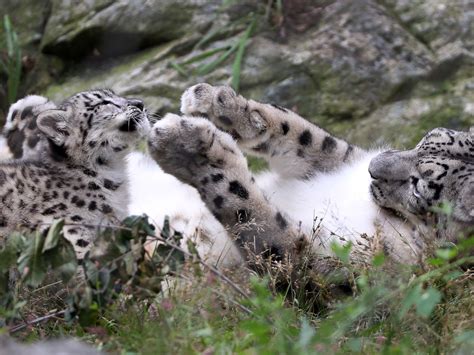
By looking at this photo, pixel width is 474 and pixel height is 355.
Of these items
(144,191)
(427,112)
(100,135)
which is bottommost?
(427,112)

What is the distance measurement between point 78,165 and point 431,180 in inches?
66.6

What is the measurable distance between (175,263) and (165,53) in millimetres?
3874

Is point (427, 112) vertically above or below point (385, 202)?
below

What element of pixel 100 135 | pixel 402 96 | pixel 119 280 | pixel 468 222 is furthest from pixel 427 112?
pixel 119 280

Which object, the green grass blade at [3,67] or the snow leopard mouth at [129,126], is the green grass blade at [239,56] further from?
the snow leopard mouth at [129,126]

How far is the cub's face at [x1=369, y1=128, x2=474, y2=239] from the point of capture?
4117mm

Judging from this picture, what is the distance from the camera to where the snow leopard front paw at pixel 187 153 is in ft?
13.7

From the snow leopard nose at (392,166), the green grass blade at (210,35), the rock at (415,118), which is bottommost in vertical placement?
the rock at (415,118)

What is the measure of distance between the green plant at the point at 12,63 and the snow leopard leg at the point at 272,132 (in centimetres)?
242

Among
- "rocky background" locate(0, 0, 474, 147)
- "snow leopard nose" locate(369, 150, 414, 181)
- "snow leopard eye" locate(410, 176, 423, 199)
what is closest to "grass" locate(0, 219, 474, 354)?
"snow leopard eye" locate(410, 176, 423, 199)

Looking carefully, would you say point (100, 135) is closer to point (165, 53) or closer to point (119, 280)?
point (119, 280)

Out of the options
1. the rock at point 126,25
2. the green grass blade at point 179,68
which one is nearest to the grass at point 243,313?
the green grass blade at point 179,68

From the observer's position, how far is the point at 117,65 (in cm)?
692

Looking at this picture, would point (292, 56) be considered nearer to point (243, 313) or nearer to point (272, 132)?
point (272, 132)
